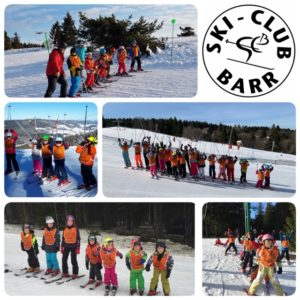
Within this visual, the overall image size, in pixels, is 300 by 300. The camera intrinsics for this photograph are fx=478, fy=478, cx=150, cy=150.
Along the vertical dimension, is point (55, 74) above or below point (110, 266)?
above

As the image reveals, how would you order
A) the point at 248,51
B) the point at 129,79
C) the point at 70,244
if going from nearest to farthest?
the point at 248,51, the point at 70,244, the point at 129,79

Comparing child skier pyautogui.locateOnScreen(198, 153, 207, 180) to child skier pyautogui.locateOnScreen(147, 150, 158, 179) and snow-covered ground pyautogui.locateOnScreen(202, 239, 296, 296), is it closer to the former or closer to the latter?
child skier pyautogui.locateOnScreen(147, 150, 158, 179)

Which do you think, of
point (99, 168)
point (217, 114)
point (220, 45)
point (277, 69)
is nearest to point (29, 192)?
point (99, 168)

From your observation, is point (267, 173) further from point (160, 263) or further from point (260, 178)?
point (160, 263)

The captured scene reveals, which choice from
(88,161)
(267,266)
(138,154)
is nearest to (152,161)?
(138,154)

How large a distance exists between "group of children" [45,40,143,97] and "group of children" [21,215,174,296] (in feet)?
3.75

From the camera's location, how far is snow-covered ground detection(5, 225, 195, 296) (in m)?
4.08

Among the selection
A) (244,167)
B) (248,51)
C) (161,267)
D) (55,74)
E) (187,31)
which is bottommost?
(161,267)

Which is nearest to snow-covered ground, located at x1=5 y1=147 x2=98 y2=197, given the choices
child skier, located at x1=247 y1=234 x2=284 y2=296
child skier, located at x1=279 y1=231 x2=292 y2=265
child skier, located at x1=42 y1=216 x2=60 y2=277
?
child skier, located at x1=42 y1=216 x2=60 y2=277

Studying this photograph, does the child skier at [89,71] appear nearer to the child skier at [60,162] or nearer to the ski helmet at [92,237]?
the child skier at [60,162]

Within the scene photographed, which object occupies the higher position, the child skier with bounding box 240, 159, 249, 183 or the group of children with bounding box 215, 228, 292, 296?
the child skier with bounding box 240, 159, 249, 183

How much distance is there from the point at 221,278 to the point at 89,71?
2138mm

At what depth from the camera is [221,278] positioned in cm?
410

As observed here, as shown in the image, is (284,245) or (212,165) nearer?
(284,245)
